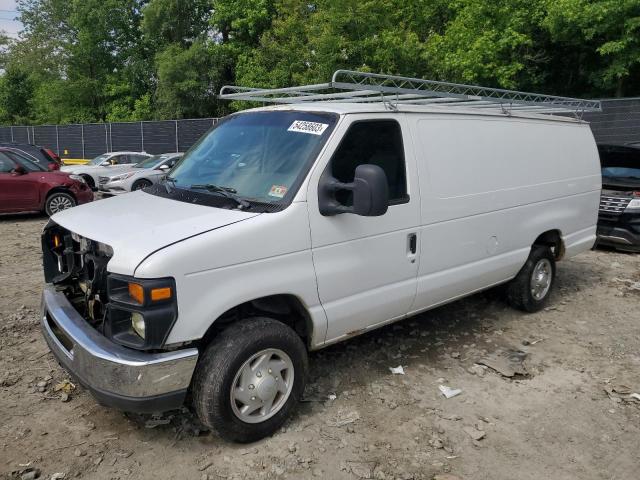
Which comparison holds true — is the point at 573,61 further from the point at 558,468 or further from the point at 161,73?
the point at 558,468

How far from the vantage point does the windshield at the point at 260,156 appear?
3.53 m

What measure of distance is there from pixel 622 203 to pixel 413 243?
565 cm

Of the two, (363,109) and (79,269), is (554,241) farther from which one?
(79,269)

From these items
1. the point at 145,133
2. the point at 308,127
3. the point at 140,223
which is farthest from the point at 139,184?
the point at 145,133

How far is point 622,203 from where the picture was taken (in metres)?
8.16

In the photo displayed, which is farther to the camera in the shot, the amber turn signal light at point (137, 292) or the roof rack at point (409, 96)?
the roof rack at point (409, 96)

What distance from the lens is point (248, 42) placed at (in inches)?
1310

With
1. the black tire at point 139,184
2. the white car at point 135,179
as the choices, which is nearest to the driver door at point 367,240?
the white car at point 135,179

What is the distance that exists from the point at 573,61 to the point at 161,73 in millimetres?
22610

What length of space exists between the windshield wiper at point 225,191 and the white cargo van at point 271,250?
0.01 meters

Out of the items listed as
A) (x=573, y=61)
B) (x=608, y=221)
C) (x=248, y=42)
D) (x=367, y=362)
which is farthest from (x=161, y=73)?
(x=367, y=362)

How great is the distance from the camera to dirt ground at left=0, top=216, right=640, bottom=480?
3227 mm

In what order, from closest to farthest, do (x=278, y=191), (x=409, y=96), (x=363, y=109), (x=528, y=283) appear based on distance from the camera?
(x=278, y=191) → (x=363, y=109) → (x=409, y=96) → (x=528, y=283)

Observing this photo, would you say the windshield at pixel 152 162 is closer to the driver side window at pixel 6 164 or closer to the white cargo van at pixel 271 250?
the driver side window at pixel 6 164
